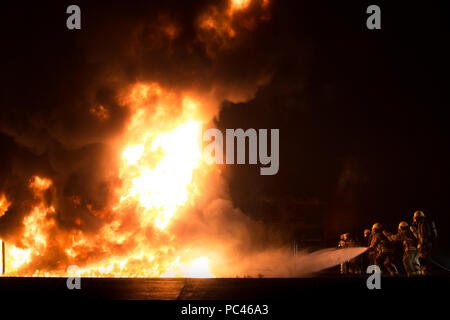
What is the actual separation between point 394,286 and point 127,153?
28.8ft

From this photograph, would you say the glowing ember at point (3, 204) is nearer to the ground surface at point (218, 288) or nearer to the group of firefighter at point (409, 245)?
the ground surface at point (218, 288)

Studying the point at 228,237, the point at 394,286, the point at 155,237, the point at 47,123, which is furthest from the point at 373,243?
the point at 47,123

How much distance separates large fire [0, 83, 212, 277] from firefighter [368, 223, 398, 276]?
525 centimetres

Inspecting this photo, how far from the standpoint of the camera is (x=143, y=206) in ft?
42.8

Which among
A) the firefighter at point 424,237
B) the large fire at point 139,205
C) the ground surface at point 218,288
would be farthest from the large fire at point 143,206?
the firefighter at point 424,237

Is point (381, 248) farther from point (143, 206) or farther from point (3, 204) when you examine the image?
point (3, 204)

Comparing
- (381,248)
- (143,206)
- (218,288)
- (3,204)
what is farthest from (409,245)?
(3,204)

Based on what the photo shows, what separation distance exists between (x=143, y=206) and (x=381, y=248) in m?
7.22

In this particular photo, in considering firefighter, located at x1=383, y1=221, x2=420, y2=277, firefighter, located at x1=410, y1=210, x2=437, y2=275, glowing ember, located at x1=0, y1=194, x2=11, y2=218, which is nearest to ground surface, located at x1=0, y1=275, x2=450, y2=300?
firefighter, located at x1=383, y1=221, x2=420, y2=277

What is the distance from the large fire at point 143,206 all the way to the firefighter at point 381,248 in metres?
5.25

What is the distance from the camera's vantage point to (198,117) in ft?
46.1

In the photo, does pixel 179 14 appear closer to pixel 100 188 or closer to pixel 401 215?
pixel 100 188

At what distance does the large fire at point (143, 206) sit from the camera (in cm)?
1282

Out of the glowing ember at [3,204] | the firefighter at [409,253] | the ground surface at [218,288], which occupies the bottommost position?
the ground surface at [218,288]
